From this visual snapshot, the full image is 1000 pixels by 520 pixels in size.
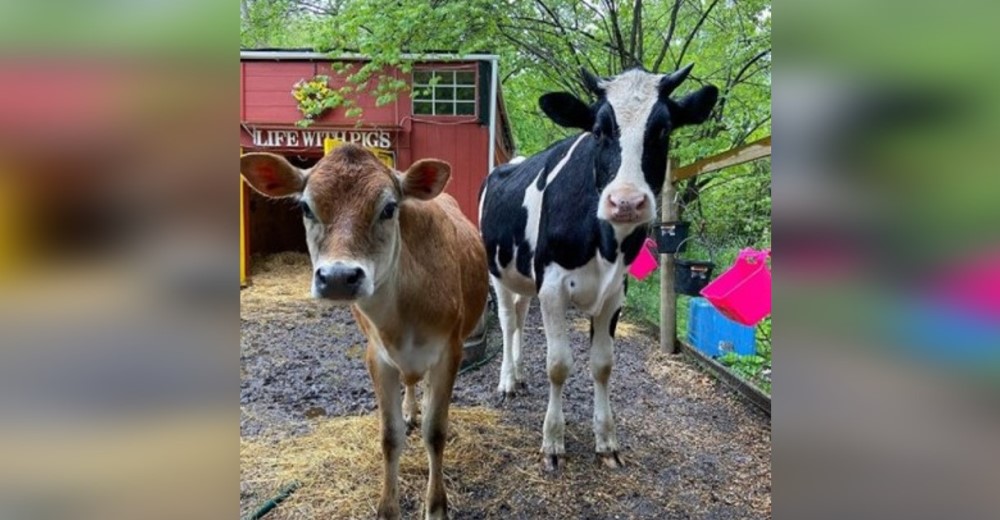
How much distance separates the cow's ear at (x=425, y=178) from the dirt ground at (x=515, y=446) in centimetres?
158

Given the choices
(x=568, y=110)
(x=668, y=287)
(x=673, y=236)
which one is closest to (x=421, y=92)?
(x=668, y=287)

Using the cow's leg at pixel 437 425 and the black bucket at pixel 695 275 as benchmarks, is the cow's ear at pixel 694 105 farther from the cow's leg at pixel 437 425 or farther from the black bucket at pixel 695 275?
the cow's leg at pixel 437 425

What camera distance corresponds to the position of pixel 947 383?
576 millimetres

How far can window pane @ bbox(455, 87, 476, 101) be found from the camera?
977 cm

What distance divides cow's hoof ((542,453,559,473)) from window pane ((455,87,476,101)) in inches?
298

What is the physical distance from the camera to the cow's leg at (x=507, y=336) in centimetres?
464

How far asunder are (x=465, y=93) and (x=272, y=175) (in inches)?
316

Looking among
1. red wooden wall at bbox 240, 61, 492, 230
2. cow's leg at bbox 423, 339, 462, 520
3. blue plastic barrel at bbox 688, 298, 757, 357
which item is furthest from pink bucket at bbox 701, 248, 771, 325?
red wooden wall at bbox 240, 61, 492, 230

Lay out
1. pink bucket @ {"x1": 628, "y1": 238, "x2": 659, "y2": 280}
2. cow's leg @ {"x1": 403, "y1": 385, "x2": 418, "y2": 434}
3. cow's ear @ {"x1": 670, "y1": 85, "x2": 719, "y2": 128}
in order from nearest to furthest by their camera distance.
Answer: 1. cow's ear @ {"x1": 670, "y1": 85, "x2": 719, "y2": 128}
2. cow's leg @ {"x1": 403, "y1": 385, "x2": 418, "y2": 434}
3. pink bucket @ {"x1": 628, "y1": 238, "x2": 659, "y2": 280}

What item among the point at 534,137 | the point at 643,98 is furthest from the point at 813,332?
Answer: the point at 534,137

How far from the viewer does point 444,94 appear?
995 cm

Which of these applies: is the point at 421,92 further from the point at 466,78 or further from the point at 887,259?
the point at 887,259

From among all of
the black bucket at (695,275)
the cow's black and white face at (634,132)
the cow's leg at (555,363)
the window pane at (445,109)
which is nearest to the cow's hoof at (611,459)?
the cow's leg at (555,363)

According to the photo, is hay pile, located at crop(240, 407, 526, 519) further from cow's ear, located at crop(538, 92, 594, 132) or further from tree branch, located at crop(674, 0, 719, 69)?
tree branch, located at crop(674, 0, 719, 69)
